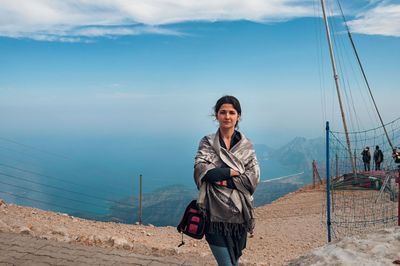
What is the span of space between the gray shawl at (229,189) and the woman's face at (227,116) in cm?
15

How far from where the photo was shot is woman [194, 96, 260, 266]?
3109 mm

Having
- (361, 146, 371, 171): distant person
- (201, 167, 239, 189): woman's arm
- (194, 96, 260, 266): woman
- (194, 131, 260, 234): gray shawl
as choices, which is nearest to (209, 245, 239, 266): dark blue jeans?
(194, 96, 260, 266): woman

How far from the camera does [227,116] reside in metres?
3.18

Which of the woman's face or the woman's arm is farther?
the woman's face

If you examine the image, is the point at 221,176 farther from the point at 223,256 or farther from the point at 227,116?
the point at 223,256

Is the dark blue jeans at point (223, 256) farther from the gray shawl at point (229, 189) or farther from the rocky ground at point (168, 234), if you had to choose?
the rocky ground at point (168, 234)

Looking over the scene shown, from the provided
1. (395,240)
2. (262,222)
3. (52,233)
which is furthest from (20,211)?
(395,240)

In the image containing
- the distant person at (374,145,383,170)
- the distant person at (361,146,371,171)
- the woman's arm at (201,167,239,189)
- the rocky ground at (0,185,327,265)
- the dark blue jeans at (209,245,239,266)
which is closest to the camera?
the woman's arm at (201,167,239,189)

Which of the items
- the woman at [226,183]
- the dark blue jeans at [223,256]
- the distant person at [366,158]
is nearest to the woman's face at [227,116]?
the woman at [226,183]

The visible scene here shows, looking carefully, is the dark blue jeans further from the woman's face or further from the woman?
the woman's face

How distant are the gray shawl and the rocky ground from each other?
248cm

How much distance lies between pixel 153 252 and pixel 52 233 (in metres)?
2.03

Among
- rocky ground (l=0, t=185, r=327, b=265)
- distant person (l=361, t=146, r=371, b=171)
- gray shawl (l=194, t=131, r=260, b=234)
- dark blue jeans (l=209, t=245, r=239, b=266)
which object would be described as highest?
gray shawl (l=194, t=131, r=260, b=234)

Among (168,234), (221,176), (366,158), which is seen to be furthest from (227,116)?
(366,158)
